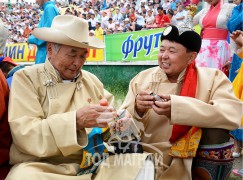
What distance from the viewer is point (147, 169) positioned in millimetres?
2420

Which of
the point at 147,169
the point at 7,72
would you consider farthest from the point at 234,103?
the point at 7,72

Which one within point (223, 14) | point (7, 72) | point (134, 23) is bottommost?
point (134, 23)

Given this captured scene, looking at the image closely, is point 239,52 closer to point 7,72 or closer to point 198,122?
point 198,122

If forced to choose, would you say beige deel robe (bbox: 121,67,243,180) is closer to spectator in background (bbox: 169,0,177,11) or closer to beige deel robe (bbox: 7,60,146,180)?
beige deel robe (bbox: 7,60,146,180)

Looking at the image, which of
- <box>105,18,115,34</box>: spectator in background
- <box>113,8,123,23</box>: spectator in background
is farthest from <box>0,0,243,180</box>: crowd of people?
<box>113,8,123,23</box>: spectator in background

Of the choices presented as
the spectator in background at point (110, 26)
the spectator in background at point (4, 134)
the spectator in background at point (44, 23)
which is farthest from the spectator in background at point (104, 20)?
the spectator in background at point (4, 134)

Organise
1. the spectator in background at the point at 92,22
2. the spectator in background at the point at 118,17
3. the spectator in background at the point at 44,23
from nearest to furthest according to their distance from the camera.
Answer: the spectator in background at the point at 44,23
the spectator in background at the point at 118,17
the spectator in background at the point at 92,22

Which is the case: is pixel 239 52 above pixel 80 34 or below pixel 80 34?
below

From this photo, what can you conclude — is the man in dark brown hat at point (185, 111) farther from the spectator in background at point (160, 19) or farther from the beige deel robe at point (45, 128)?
the spectator in background at point (160, 19)

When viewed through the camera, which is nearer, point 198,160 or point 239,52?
point 198,160

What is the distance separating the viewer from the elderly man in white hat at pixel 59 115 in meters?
2.29

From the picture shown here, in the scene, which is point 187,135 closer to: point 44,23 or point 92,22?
point 44,23

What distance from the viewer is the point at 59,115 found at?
2365 mm

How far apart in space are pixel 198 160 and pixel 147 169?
0.55 metres
